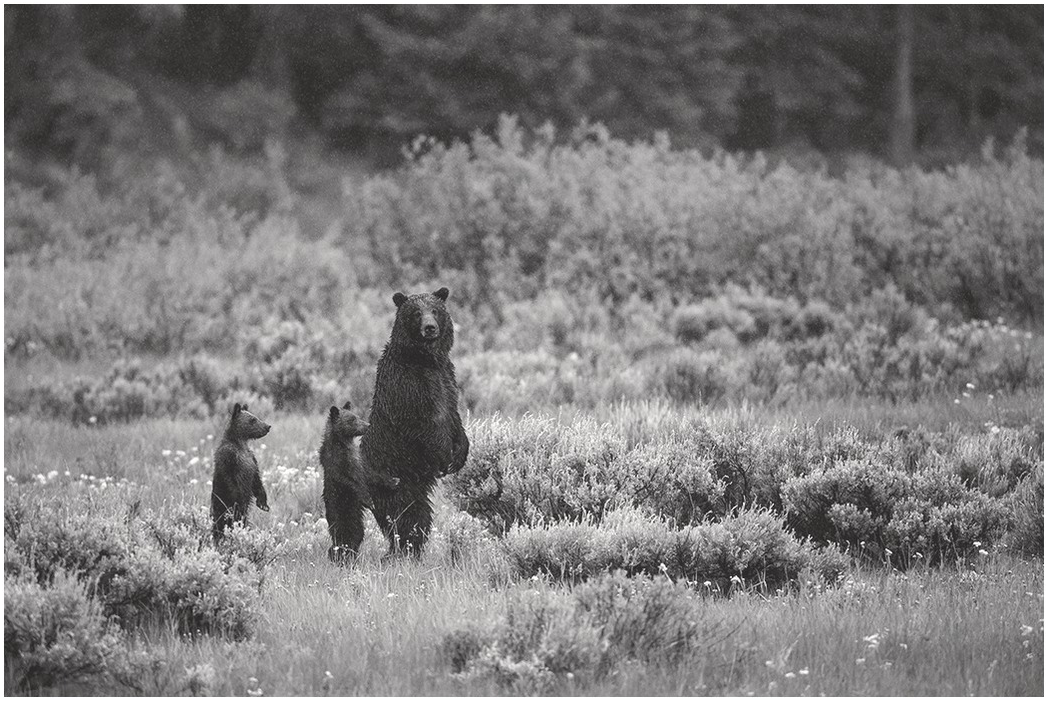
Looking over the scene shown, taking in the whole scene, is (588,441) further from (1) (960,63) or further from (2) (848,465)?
(1) (960,63)

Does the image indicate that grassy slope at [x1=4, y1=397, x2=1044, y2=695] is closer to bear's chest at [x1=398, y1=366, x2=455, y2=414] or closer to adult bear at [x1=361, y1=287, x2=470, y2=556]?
adult bear at [x1=361, y1=287, x2=470, y2=556]

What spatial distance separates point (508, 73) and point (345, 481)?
21.9 meters

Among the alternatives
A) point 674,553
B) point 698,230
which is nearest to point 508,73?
point 698,230

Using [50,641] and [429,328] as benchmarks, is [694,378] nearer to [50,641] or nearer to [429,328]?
[429,328]

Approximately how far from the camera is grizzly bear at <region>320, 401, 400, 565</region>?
19.5 ft

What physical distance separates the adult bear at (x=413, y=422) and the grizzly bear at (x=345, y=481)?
0.22 feet

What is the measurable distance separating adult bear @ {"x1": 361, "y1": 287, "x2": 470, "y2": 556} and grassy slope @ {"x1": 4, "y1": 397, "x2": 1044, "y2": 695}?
276 mm

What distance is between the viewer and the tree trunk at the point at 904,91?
29703mm

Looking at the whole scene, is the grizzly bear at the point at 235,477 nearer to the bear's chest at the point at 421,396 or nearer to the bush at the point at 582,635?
the bear's chest at the point at 421,396

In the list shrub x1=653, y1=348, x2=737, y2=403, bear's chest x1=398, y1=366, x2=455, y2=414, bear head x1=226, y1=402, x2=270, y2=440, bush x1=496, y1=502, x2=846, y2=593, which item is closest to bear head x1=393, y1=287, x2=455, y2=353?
bear's chest x1=398, y1=366, x2=455, y2=414

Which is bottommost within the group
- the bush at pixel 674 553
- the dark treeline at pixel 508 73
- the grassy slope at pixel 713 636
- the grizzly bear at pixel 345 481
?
the grassy slope at pixel 713 636

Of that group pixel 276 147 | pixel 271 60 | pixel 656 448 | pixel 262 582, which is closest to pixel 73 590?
pixel 262 582

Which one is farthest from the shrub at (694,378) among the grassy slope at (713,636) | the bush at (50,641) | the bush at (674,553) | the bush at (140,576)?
the bush at (50,641)

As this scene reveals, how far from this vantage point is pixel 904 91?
3061 centimetres
